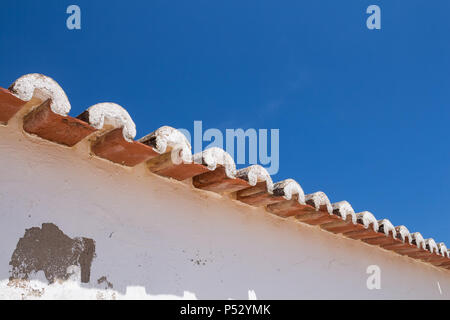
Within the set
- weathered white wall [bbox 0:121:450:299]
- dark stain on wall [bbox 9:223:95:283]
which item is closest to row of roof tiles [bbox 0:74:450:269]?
weathered white wall [bbox 0:121:450:299]

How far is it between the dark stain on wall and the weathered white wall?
3 cm

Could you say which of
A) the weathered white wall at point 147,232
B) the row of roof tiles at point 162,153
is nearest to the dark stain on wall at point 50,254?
the weathered white wall at point 147,232

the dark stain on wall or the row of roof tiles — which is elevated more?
the row of roof tiles

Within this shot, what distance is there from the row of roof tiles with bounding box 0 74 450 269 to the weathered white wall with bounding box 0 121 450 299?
0.10 metres

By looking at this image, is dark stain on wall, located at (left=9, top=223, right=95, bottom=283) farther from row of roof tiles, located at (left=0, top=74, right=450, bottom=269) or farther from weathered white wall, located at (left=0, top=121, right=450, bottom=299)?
row of roof tiles, located at (left=0, top=74, right=450, bottom=269)

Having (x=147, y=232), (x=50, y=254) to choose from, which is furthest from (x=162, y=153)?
(x=50, y=254)

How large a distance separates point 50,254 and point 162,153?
729 millimetres

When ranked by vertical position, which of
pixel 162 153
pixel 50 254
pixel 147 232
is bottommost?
pixel 50 254

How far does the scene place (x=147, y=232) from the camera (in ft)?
8.20

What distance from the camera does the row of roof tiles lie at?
73.1 inches

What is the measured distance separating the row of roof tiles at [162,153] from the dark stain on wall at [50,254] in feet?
1.56

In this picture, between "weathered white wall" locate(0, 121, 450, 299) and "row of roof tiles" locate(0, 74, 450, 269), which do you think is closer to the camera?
"row of roof tiles" locate(0, 74, 450, 269)

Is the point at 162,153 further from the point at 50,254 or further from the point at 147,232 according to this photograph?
the point at 50,254
